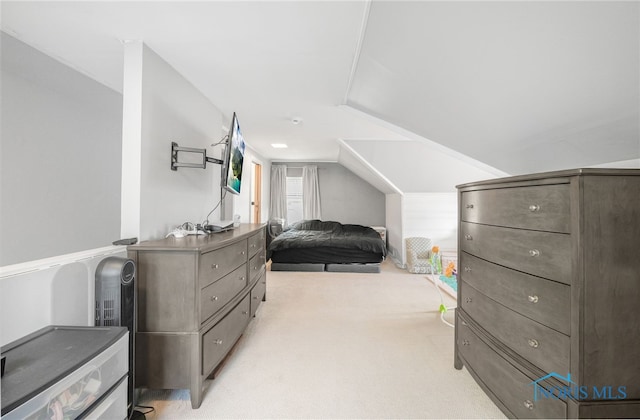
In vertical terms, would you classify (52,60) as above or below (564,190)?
above

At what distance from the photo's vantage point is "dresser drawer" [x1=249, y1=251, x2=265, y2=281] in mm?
2217

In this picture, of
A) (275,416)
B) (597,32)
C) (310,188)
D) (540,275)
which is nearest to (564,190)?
(540,275)

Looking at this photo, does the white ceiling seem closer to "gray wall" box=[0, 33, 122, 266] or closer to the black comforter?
"gray wall" box=[0, 33, 122, 266]

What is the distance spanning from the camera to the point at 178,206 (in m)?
2.05

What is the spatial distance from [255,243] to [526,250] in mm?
1940

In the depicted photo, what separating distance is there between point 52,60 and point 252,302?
7.63 ft

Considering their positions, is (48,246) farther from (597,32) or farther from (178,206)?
(597,32)

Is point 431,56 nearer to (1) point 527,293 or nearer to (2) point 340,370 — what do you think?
(1) point 527,293

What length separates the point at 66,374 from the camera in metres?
0.81

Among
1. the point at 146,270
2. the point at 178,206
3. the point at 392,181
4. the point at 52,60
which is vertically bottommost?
the point at 146,270

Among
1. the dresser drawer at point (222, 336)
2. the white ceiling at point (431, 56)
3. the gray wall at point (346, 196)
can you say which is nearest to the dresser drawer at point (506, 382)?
the white ceiling at point (431, 56)

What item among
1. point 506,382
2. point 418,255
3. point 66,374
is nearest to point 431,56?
point 506,382

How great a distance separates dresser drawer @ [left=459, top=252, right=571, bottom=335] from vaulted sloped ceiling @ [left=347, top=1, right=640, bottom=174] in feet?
2.85

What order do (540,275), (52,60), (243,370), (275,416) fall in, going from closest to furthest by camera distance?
1. (540,275)
2. (275,416)
3. (243,370)
4. (52,60)
